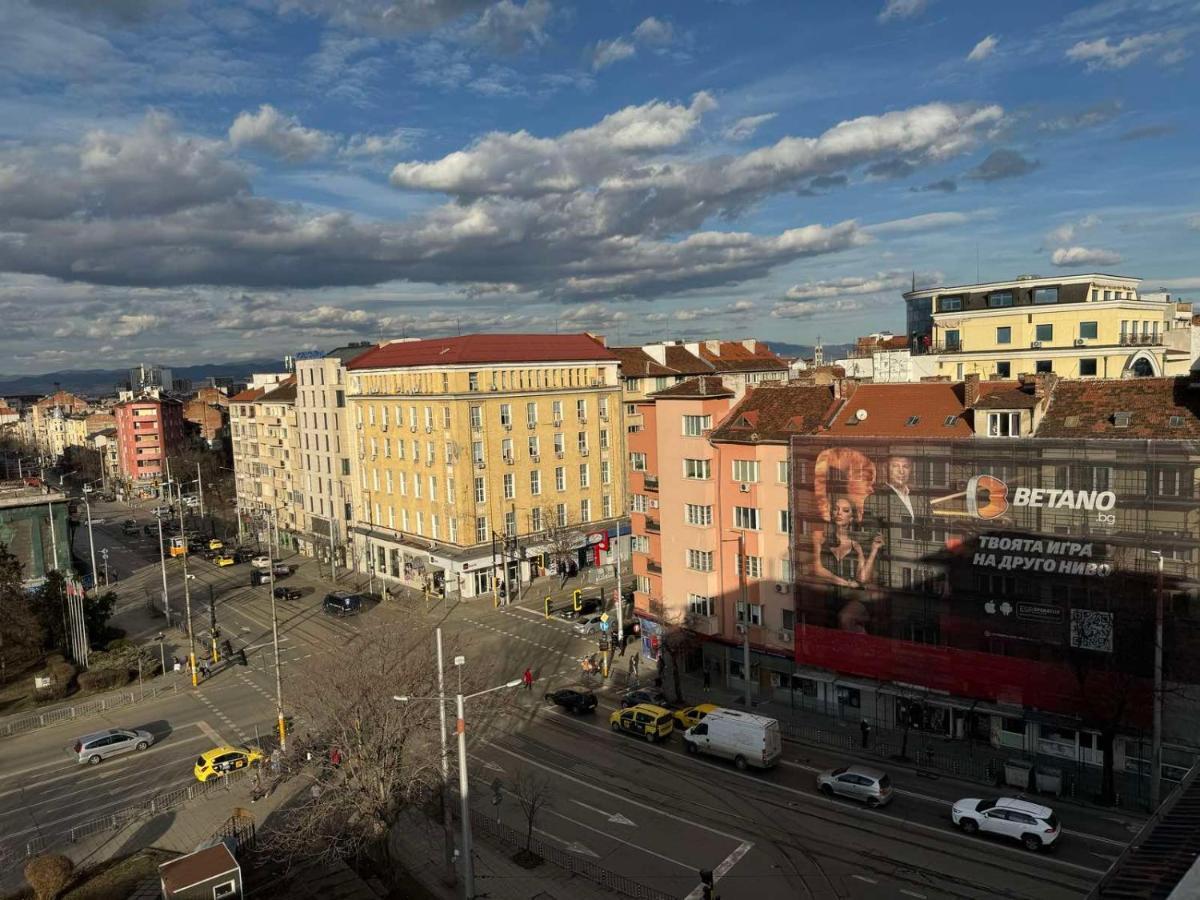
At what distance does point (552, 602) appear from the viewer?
64125 millimetres

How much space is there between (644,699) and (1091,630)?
20.5 metres

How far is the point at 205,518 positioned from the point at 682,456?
85839 millimetres

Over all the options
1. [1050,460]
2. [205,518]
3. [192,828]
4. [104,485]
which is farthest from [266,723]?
[104,485]

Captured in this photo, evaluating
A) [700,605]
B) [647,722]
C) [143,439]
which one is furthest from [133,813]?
[143,439]

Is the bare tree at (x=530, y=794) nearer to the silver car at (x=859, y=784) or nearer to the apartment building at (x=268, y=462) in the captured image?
the silver car at (x=859, y=784)

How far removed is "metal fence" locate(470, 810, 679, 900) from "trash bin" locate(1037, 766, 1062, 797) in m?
16.3

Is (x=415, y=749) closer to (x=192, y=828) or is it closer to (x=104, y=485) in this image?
(x=192, y=828)

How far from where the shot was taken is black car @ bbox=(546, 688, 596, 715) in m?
42.2

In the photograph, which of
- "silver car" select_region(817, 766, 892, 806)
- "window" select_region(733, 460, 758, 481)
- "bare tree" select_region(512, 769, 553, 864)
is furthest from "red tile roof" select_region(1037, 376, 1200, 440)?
"bare tree" select_region(512, 769, 553, 864)

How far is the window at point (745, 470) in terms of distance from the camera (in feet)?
142

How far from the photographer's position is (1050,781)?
32.2 meters

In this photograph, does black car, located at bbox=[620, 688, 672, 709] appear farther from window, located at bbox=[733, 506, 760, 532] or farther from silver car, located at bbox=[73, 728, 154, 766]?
silver car, located at bbox=[73, 728, 154, 766]

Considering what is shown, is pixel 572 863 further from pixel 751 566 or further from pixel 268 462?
pixel 268 462

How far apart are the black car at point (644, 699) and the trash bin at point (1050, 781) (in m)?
16.4
